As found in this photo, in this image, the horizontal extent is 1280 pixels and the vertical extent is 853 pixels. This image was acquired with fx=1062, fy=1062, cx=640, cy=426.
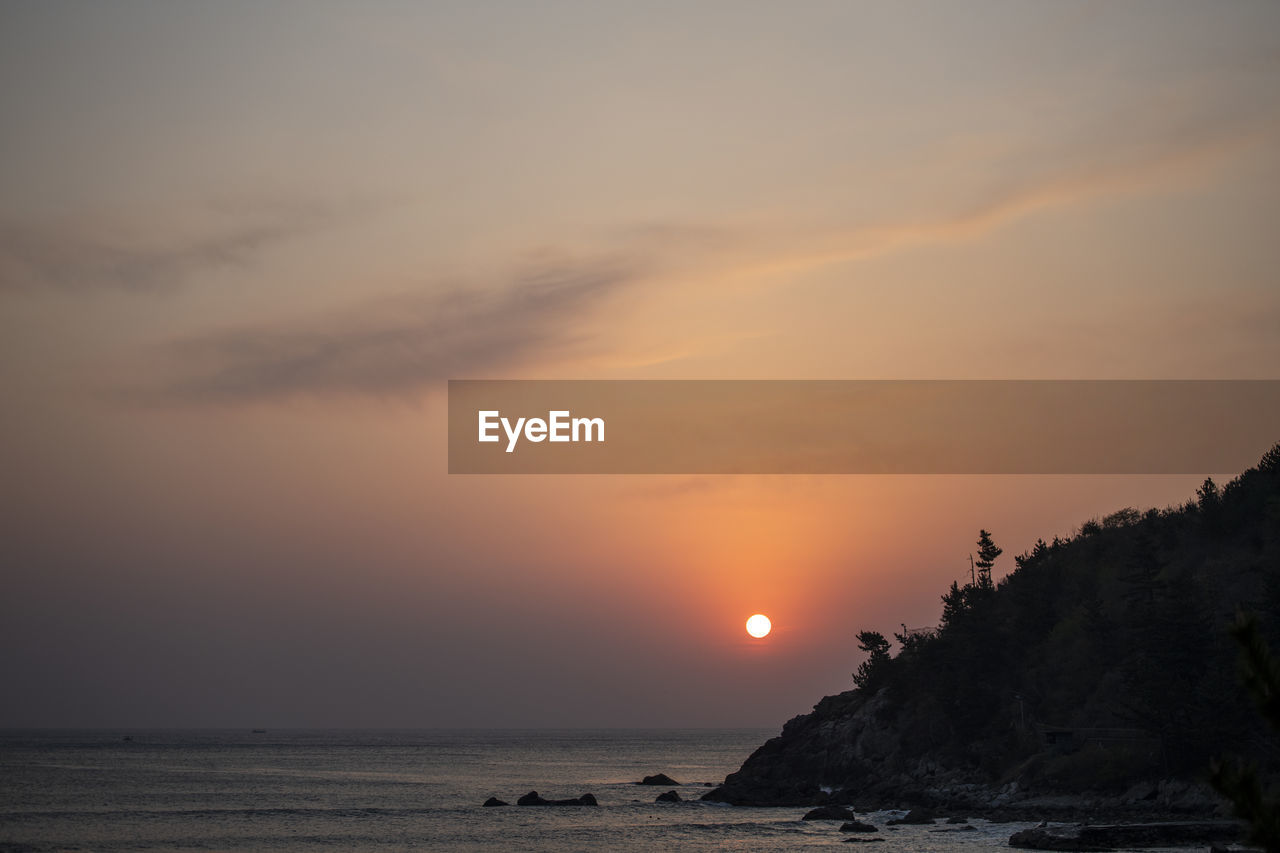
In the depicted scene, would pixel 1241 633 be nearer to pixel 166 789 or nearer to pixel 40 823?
pixel 40 823

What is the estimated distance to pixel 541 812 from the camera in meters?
77.1

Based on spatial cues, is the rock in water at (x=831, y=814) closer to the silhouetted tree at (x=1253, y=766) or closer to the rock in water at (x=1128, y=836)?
the rock in water at (x=1128, y=836)

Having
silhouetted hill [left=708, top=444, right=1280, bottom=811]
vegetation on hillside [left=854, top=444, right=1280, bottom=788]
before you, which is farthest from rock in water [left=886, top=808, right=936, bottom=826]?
vegetation on hillside [left=854, top=444, right=1280, bottom=788]

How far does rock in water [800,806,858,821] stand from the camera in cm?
6651

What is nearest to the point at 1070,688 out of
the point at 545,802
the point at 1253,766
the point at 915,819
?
the point at 915,819

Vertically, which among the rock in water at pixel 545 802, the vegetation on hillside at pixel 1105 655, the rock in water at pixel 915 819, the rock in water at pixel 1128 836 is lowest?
the rock in water at pixel 545 802

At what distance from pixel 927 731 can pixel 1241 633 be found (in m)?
78.0

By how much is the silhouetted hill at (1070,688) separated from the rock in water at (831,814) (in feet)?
24.1

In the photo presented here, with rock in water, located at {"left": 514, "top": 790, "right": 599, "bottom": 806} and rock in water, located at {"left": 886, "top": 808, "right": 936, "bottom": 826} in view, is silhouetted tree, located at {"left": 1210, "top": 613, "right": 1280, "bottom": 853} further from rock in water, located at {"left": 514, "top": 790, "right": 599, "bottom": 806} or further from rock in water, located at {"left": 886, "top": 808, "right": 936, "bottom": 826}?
rock in water, located at {"left": 514, "top": 790, "right": 599, "bottom": 806}

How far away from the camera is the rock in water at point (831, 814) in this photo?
66512 millimetres

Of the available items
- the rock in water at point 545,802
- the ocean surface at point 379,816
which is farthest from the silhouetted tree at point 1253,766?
the rock in water at point 545,802

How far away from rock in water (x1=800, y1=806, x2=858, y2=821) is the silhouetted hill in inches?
289

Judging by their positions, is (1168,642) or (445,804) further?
(445,804)

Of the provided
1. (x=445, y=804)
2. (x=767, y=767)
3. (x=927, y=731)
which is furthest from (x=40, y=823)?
(x=927, y=731)
